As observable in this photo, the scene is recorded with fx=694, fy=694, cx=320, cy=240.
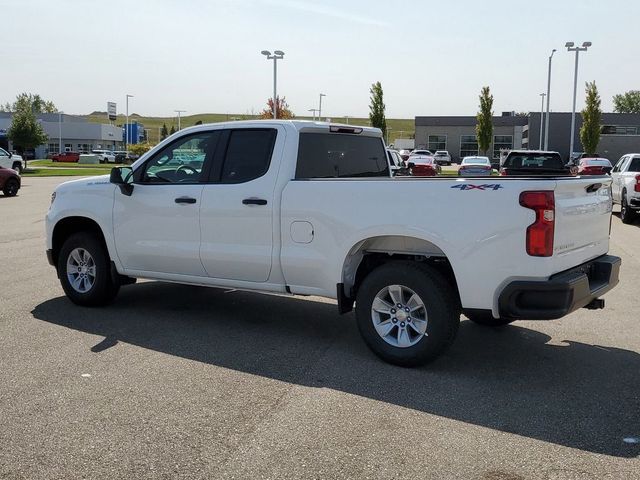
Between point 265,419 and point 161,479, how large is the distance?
3.19 ft

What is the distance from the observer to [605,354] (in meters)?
6.12

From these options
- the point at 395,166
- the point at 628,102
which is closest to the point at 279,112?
the point at 395,166

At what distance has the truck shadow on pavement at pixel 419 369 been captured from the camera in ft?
15.1

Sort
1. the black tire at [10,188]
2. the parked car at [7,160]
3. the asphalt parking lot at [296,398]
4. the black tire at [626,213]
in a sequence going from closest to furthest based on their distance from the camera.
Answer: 1. the asphalt parking lot at [296,398]
2. the black tire at [626,213]
3. the black tire at [10,188]
4. the parked car at [7,160]

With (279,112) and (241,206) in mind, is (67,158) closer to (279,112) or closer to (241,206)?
(279,112)

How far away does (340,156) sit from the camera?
7.00 metres

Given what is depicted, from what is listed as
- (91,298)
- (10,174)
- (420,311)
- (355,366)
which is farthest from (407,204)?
(10,174)

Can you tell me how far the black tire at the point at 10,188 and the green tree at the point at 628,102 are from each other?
151360 mm

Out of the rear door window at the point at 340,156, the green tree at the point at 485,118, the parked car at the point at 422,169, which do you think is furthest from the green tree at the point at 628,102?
the rear door window at the point at 340,156

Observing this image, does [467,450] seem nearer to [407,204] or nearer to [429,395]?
[429,395]

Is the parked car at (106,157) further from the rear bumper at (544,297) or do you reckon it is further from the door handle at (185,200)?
the rear bumper at (544,297)

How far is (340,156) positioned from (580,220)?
2.50 m

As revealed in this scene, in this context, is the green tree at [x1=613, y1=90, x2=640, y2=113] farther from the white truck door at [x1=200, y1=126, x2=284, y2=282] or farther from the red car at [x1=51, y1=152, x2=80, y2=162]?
the white truck door at [x1=200, y1=126, x2=284, y2=282]

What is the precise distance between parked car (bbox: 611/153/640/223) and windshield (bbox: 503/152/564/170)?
5.47 ft
